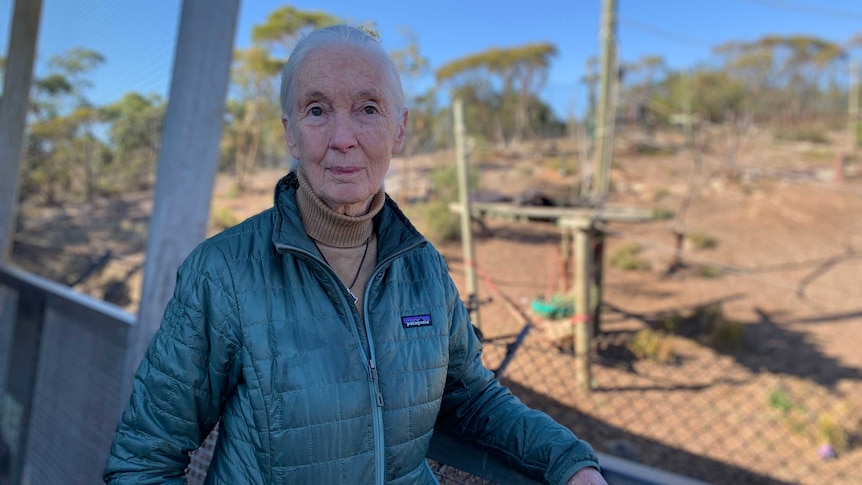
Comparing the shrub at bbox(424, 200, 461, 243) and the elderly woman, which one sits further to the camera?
the shrub at bbox(424, 200, 461, 243)

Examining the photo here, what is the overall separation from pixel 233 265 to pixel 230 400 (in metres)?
0.23

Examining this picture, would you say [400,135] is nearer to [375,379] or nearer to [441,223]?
[375,379]

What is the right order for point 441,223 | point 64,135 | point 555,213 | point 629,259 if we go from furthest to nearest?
1. point 629,259
2. point 441,223
3. point 555,213
4. point 64,135

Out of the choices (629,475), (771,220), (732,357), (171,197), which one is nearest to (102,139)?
(171,197)

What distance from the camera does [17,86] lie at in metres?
3.18

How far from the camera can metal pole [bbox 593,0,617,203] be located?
24.5ft

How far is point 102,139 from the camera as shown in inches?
140

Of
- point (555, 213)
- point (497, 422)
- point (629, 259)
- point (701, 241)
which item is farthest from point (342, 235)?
point (701, 241)

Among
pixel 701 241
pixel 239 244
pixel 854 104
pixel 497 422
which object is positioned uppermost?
pixel 854 104

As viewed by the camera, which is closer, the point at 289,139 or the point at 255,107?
the point at 289,139

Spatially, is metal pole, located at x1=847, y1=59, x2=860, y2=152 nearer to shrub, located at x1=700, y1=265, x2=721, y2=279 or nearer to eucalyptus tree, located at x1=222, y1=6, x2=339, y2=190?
shrub, located at x1=700, y1=265, x2=721, y2=279

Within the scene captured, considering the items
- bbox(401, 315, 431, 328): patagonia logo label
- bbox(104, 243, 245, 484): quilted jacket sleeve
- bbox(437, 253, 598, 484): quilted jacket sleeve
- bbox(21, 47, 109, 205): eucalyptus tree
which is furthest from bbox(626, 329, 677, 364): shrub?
bbox(104, 243, 245, 484): quilted jacket sleeve

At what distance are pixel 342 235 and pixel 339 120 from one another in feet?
0.71

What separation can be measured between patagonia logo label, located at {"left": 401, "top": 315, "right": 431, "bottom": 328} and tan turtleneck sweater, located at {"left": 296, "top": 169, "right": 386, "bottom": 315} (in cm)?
8
